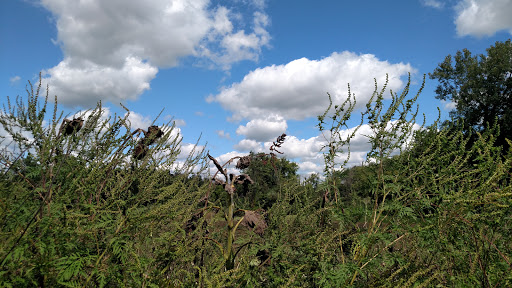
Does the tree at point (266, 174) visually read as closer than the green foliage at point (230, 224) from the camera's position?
No

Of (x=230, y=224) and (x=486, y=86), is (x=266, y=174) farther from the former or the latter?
(x=486, y=86)

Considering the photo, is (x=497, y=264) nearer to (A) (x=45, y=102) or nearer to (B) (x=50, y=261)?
(B) (x=50, y=261)

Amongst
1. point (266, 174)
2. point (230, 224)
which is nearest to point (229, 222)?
point (230, 224)

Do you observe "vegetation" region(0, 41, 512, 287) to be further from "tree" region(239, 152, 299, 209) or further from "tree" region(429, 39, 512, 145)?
"tree" region(429, 39, 512, 145)

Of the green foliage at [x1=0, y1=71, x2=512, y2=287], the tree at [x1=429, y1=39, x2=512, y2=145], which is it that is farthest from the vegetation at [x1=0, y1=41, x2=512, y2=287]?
the tree at [x1=429, y1=39, x2=512, y2=145]

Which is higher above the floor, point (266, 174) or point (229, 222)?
point (266, 174)

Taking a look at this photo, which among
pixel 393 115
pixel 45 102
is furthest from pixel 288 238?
pixel 45 102

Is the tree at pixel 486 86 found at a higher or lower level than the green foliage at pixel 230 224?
higher

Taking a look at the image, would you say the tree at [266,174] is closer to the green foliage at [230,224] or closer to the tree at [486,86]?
the green foliage at [230,224]

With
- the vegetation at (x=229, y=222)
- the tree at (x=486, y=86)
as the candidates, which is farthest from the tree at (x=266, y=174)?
the tree at (x=486, y=86)

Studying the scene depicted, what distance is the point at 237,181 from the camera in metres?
2.46

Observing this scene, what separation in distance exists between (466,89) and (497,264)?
36.5 m

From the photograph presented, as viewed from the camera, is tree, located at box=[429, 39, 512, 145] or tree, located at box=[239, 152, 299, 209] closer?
tree, located at box=[239, 152, 299, 209]

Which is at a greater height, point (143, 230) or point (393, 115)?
point (393, 115)
